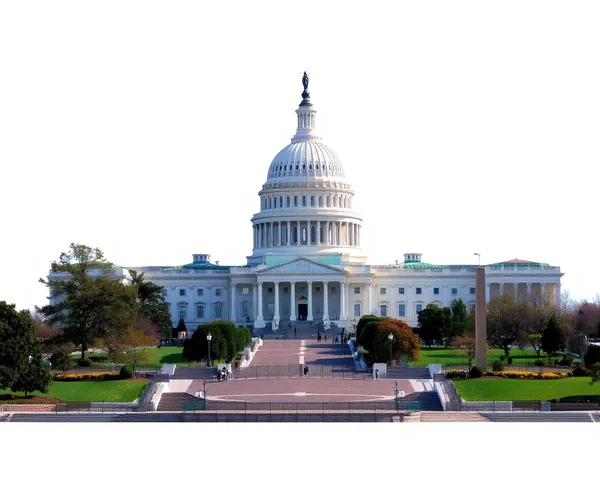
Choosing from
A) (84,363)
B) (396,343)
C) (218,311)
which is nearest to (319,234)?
(218,311)

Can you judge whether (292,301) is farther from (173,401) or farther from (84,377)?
(173,401)

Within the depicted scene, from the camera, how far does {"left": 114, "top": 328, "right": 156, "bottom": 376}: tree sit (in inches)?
3944

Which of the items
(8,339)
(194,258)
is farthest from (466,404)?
(194,258)

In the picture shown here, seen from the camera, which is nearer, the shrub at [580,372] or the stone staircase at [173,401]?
the stone staircase at [173,401]

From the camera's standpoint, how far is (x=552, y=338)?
112 m

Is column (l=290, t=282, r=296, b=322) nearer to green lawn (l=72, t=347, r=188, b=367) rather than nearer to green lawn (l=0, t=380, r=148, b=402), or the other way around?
green lawn (l=72, t=347, r=188, b=367)

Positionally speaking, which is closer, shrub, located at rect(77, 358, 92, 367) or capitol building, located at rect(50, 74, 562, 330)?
shrub, located at rect(77, 358, 92, 367)

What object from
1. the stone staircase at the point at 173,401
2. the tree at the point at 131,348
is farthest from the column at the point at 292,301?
the stone staircase at the point at 173,401

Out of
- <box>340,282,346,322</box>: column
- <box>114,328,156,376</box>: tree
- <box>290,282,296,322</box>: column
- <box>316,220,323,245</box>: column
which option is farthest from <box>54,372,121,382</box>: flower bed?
<box>316,220,323,245</box>: column

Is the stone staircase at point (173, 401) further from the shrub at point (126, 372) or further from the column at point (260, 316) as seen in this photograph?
the column at point (260, 316)

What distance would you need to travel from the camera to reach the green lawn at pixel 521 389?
274ft

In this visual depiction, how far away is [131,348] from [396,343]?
19.4 metres

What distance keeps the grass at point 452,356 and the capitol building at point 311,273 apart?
120ft

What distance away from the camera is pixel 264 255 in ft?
546
